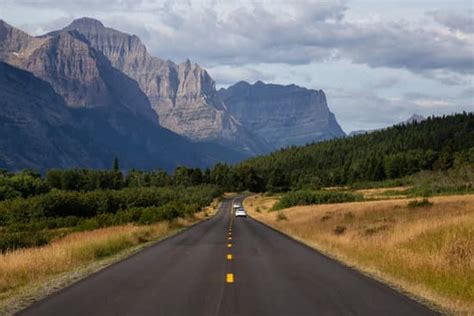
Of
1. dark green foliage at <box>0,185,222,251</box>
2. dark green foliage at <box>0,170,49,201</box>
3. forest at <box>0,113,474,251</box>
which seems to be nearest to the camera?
forest at <box>0,113,474,251</box>

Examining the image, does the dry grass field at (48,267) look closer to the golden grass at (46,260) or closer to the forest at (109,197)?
the golden grass at (46,260)

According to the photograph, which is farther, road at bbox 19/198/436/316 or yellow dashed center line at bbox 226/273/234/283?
yellow dashed center line at bbox 226/273/234/283

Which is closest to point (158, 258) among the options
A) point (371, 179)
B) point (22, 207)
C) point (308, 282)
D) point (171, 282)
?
point (171, 282)

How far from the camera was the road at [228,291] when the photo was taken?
11.7 metres

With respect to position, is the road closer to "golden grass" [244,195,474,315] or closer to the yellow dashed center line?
the yellow dashed center line

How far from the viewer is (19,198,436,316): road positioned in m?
11.7

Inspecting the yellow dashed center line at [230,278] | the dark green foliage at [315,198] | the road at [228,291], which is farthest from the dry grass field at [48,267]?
the dark green foliage at [315,198]

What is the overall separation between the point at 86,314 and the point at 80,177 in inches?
7332

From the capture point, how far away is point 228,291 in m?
14.1

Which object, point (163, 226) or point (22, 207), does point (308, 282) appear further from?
point (22, 207)

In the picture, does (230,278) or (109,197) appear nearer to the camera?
(230,278)

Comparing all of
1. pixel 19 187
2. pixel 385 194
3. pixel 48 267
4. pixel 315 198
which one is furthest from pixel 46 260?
pixel 19 187

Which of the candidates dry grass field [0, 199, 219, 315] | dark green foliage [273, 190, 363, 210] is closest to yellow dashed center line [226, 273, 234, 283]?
dry grass field [0, 199, 219, 315]

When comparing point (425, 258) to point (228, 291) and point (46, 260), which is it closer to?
point (228, 291)
